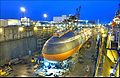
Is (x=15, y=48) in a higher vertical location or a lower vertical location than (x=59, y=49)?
lower

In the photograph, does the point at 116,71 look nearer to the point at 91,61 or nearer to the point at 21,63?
the point at 91,61

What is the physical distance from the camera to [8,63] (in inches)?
2552

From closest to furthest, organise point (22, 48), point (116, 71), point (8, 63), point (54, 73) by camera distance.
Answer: point (54, 73)
point (116, 71)
point (8, 63)
point (22, 48)

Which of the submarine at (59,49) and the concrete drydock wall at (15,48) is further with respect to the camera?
the concrete drydock wall at (15,48)

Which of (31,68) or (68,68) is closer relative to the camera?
(68,68)

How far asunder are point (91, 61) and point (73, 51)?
214 inches

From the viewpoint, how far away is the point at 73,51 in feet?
194

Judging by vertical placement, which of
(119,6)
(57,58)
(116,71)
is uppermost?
(119,6)

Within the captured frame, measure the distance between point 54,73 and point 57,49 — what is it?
5957 millimetres

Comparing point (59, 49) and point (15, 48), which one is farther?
point (15, 48)

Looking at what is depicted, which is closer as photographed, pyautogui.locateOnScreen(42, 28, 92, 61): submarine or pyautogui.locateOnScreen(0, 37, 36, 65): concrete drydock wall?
pyautogui.locateOnScreen(42, 28, 92, 61): submarine

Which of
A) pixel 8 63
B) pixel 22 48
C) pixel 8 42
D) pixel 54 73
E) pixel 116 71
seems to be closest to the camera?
pixel 54 73

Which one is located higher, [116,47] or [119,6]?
[119,6]

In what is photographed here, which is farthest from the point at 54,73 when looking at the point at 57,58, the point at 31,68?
the point at 31,68
